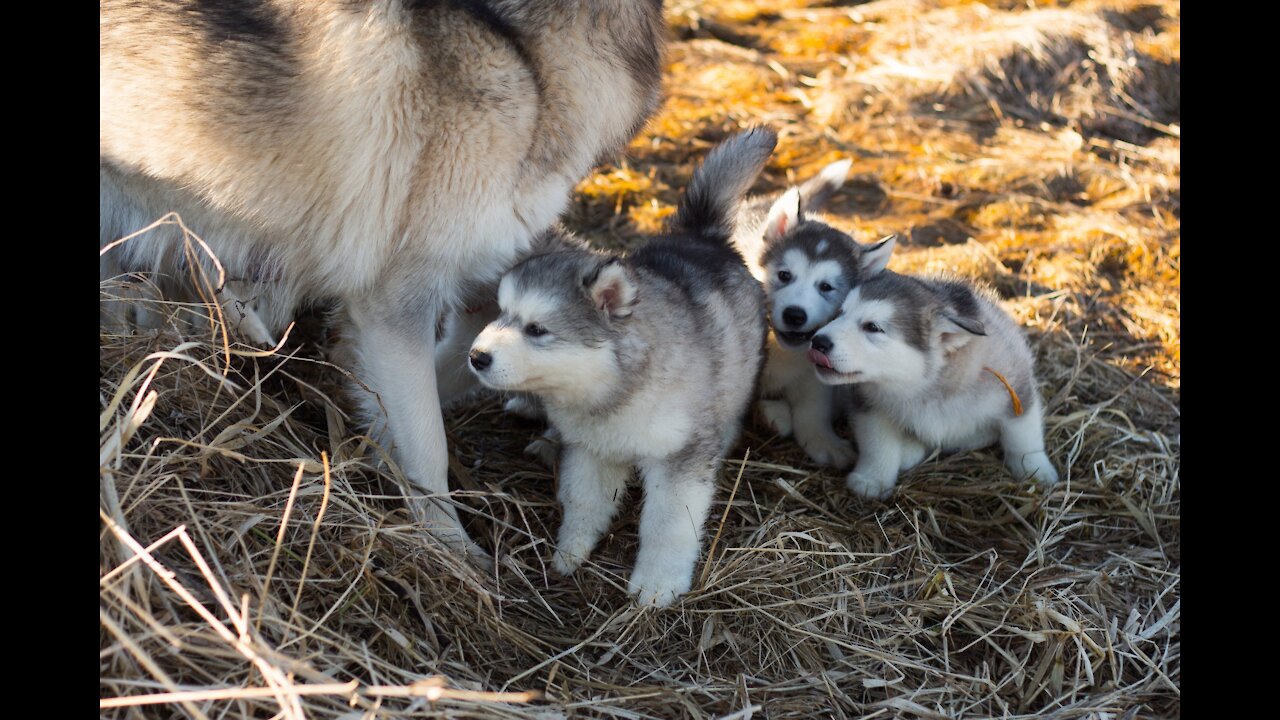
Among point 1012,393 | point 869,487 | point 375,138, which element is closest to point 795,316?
point 869,487

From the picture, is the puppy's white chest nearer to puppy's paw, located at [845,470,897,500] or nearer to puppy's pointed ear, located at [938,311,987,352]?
puppy's paw, located at [845,470,897,500]

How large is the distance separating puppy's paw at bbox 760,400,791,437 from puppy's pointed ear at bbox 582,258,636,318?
3.93 ft

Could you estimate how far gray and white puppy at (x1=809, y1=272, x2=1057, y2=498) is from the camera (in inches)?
157

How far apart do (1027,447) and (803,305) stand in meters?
1.03

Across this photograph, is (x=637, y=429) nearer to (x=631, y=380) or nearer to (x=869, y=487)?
(x=631, y=380)

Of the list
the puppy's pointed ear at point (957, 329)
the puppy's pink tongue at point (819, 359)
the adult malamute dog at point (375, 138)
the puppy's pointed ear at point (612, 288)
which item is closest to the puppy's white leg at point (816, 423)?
the puppy's pink tongue at point (819, 359)

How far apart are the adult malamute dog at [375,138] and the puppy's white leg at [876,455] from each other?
4.94 ft

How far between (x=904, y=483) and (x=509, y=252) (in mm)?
1771

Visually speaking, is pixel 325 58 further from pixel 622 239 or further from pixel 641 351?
pixel 622 239

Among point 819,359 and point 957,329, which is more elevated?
point 957,329

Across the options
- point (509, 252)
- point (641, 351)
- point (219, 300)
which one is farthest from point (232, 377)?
point (641, 351)

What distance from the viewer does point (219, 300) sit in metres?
3.67

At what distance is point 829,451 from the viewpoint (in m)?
4.39
